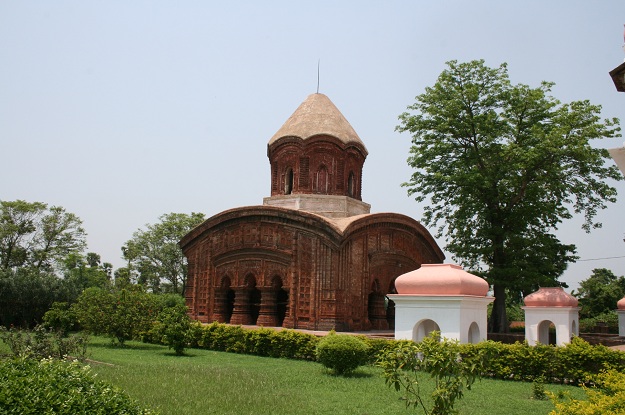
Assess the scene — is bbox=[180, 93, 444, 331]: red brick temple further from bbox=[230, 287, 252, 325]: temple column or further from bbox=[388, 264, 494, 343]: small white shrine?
bbox=[388, 264, 494, 343]: small white shrine

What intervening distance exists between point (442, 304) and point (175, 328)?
5929 millimetres

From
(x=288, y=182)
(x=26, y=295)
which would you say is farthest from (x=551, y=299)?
(x=26, y=295)

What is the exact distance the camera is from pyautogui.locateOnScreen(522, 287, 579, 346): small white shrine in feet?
47.7

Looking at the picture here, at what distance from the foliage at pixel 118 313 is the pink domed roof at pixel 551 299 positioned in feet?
31.6

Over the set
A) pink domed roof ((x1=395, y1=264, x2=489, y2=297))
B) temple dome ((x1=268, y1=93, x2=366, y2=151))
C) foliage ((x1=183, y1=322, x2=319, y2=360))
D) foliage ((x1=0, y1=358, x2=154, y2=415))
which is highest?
temple dome ((x1=268, y1=93, x2=366, y2=151))

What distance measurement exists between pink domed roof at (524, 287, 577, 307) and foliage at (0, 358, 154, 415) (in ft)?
39.8

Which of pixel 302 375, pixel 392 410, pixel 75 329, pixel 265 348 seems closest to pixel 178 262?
pixel 75 329

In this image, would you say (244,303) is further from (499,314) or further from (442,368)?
(442,368)

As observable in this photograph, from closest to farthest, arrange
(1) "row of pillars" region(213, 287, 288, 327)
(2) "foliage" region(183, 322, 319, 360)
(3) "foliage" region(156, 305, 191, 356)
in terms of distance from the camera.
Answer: (2) "foliage" region(183, 322, 319, 360) < (3) "foliage" region(156, 305, 191, 356) < (1) "row of pillars" region(213, 287, 288, 327)

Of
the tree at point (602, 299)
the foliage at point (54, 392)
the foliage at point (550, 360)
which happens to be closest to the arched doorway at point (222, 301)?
the foliage at point (550, 360)

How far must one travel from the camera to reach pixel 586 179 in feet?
55.5

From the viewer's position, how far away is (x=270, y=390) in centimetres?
866

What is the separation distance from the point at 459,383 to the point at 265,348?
8487 millimetres

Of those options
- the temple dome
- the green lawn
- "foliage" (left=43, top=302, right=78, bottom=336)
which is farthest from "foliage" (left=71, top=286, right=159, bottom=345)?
the temple dome
